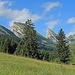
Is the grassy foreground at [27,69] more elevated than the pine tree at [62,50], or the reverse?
the pine tree at [62,50]

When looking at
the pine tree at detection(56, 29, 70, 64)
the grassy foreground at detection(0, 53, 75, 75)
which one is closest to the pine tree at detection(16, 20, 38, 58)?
the pine tree at detection(56, 29, 70, 64)

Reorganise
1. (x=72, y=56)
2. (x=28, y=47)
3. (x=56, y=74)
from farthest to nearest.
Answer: (x=72, y=56), (x=28, y=47), (x=56, y=74)

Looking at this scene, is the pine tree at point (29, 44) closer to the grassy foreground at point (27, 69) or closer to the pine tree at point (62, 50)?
the pine tree at point (62, 50)

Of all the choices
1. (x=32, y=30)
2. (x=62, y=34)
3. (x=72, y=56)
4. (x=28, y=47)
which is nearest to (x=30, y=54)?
(x=28, y=47)

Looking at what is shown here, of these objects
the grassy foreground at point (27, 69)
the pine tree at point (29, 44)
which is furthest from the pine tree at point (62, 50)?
the grassy foreground at point (27, 69)

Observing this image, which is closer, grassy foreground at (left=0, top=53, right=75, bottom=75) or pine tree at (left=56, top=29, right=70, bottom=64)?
grassy foreground at (left=0, top=53, right=75, bottom=75)

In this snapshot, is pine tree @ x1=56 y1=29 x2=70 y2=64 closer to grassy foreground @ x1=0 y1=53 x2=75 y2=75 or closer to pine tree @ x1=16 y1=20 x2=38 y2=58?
pine tree @ x1=16 y1=20 x2=38 y2=58

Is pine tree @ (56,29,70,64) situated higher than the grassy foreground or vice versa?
pine tree @ (56,29,70,64)

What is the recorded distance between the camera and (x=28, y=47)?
8756 cm

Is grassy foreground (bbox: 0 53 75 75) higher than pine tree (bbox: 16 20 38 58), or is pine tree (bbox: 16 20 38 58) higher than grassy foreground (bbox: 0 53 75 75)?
pine tree (bbox: 16 20 38 58)

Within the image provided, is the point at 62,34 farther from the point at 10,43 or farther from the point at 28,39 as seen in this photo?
the point at 10,43

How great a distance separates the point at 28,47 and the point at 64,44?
41.7 ft

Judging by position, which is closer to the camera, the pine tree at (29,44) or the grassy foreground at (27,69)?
the grassy foreground at (27,69)

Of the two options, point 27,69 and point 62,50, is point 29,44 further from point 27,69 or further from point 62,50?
point 27,69
